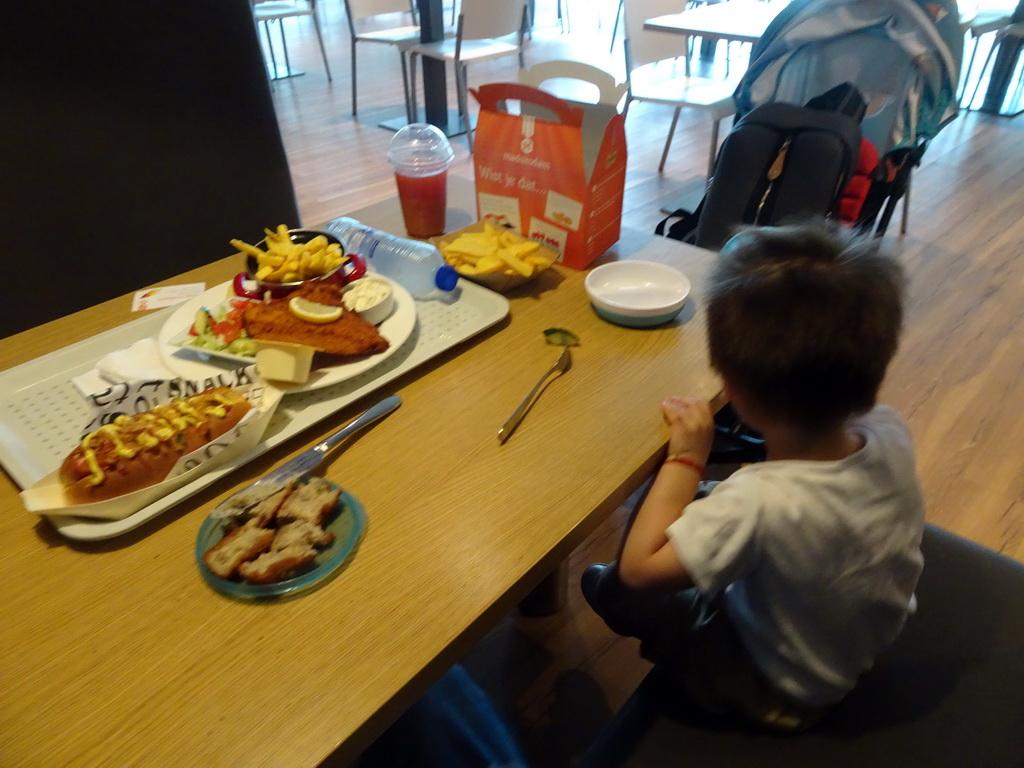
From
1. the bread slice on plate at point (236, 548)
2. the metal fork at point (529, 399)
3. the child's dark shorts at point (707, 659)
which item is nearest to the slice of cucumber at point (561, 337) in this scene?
the metal fork at point (529, 399)

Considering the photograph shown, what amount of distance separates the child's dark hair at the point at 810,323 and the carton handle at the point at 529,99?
0.40m

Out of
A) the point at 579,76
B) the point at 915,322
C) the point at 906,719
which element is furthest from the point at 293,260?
the point at 915,322

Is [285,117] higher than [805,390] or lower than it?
lower

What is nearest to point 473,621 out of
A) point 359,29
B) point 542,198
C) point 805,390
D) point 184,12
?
point 805,390

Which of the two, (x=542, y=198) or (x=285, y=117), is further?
(x=285, y=117)

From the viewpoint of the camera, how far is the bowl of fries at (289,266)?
34.5 inches

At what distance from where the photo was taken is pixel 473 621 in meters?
0.55

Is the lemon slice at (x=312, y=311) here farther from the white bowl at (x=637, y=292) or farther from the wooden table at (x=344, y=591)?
the white bowl at (x=637, y=292)

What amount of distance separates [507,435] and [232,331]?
1.28 feet

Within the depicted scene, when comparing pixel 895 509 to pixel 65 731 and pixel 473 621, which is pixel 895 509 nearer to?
pixel 473 621

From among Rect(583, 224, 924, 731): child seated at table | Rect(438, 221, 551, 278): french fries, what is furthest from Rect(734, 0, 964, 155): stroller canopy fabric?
Rect(583, 224, 924, 731): child seated at table

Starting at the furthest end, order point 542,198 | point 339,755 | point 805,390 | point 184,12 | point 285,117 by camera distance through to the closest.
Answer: point 285,117 < point 184,12 < point 542,198 < point 805,390 < point 339,755

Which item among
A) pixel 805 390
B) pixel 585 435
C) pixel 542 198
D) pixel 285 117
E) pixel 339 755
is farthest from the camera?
pixel 285 117

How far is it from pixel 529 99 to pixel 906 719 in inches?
37.4
